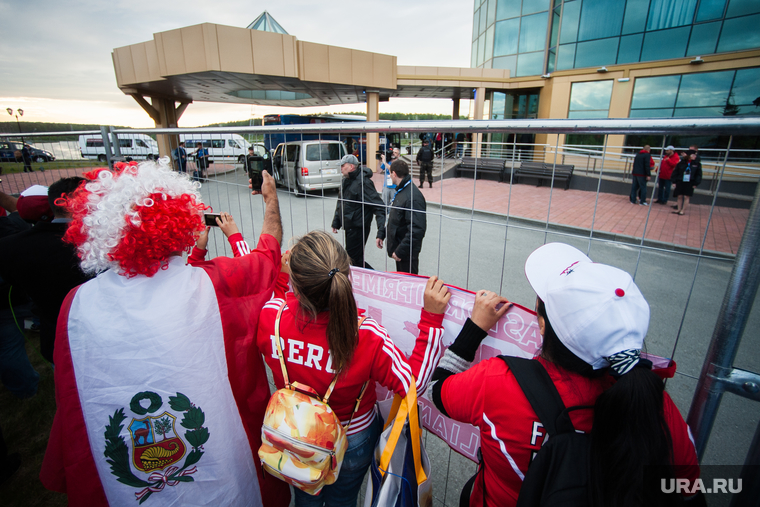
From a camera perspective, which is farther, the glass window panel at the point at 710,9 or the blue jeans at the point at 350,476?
the glass window panel at the point at 710,9

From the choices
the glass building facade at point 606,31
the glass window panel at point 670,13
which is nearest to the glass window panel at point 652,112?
the glass building facade at point 606,31

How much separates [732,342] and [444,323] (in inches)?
38.7

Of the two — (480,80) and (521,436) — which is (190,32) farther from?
(521,436)

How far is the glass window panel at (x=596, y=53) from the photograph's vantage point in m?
16.4

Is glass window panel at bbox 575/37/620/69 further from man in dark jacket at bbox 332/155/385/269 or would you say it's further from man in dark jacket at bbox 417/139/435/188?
man in dark jacket at bbox 332/155/385/269

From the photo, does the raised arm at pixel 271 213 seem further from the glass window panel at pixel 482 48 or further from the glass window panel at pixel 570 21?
the glass window panel at pixel 482 48

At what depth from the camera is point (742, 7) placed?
44.1 feet

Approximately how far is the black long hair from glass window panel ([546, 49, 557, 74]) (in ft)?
72.3

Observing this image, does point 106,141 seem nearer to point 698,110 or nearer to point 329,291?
point 329,291

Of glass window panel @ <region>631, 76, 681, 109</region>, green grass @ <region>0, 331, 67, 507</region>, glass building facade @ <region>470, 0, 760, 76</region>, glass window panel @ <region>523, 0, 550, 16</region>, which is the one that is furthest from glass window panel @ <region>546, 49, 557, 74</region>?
green grass @ <region>0, 331, 67, 507</region>

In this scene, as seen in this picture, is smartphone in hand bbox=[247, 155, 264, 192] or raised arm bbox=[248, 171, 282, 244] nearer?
raised arm bbox=[248, 171, 282, 244]

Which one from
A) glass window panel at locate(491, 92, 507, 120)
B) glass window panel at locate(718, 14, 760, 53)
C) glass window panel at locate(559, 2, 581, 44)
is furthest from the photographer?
glass window panel at locate(491, 92, 507, 120)

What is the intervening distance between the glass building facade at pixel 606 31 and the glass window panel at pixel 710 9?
0.03 meters

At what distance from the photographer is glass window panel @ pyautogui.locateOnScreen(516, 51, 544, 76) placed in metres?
18.7
